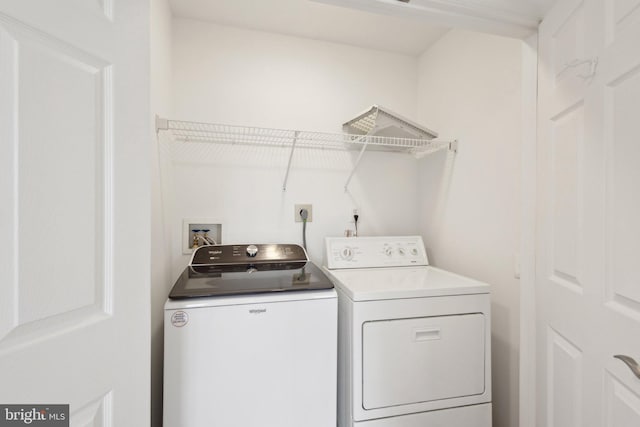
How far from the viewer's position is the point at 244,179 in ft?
6.43

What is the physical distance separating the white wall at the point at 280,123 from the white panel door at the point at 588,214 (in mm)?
1240

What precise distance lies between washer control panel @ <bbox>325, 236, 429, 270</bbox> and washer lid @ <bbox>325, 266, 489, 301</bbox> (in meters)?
0.09

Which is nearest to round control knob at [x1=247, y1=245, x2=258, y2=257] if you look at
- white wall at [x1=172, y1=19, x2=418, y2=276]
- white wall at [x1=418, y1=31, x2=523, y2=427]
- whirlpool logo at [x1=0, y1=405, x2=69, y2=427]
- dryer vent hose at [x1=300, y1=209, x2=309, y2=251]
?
white wall at [x1=172, y1=19, x2=418, y2=276]

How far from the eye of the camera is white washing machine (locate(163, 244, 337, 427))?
1.16m

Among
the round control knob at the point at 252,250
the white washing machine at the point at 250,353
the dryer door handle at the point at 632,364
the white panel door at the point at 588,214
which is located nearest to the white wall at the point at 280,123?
the round control knob at the point at 252,250

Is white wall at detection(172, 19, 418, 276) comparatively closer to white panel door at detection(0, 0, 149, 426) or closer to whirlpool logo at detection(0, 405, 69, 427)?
white panel door at detection(0, 0, 149, 426)

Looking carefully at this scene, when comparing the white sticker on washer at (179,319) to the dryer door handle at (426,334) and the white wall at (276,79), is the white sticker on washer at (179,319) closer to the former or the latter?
the dryer door handle at (426,334)

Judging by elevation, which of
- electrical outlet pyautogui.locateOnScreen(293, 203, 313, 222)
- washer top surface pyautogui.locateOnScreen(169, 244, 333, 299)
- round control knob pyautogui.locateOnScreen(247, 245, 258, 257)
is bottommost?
washer top surface pyautogui.locateOnScreen(169, 244, 333, 299)

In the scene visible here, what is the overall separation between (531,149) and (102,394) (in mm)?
1567

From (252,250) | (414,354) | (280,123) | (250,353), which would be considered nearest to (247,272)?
(252,250)

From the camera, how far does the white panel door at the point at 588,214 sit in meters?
0.70

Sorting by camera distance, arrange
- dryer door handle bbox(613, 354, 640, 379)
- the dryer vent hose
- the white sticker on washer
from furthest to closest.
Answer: the dryer vent hose < the white sticker on washer < dryer door handle bbox(613, 354, 640, 379)

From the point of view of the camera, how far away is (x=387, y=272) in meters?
1.79

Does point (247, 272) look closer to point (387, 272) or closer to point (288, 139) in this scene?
point (387, 272)
